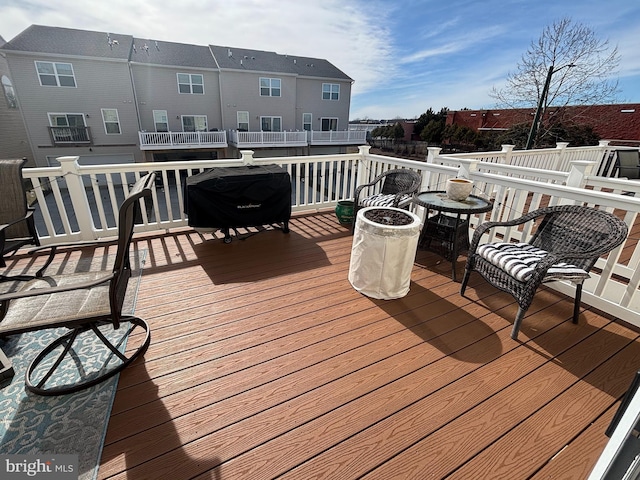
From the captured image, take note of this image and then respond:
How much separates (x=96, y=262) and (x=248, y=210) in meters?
1.64

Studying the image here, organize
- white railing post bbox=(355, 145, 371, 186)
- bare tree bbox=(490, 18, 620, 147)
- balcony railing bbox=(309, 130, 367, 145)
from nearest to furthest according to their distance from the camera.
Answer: white railing post bbox=(355, 145, 371, 186), bare tree bbox=(490, 18, 620, 147), balcony railing bbox=(309, 130, 367, 145)

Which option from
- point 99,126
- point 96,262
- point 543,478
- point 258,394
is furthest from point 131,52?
point 543,478

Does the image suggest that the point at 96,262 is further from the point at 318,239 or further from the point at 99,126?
the point at 99,126

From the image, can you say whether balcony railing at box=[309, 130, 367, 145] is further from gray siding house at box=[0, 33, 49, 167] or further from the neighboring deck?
the neighboring deck

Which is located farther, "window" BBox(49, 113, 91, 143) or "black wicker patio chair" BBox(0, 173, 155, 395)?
"window" BBox(49, 113, 91, 143)

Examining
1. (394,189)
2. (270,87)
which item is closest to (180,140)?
(270,87)

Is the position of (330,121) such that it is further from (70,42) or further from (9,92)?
(9,92)

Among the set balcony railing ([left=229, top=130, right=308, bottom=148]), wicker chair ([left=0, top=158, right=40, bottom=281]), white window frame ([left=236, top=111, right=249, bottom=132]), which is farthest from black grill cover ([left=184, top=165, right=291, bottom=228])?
white window frame ([left=236, top=111, right=249, bottom=132])

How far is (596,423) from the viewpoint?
147cm

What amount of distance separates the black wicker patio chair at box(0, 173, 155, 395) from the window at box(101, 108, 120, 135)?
15.1 metres

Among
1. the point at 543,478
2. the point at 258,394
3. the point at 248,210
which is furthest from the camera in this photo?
the point at 248,210

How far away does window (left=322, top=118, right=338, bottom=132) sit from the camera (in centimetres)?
1702

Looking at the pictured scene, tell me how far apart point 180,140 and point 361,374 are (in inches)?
598

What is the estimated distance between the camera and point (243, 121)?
15.2 meters
